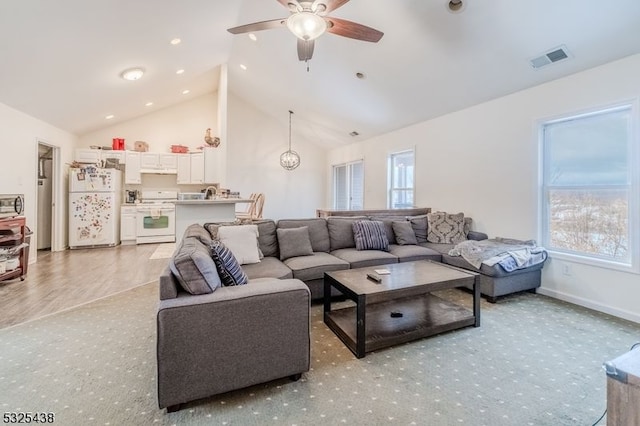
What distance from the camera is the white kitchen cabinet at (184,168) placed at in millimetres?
7086

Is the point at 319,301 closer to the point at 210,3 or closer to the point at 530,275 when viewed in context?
the point at 530,275

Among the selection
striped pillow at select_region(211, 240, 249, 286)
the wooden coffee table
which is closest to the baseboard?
the wooden coffee table

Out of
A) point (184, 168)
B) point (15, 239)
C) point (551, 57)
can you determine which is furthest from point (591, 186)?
point (184, 168)

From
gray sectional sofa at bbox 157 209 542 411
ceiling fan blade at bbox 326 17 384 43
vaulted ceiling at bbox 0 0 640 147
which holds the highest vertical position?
vaulted ceiling at bbox 0 0 640 147

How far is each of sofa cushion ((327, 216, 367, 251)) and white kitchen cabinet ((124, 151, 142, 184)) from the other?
5.18 m

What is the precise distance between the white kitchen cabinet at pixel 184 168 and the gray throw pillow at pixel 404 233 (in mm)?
5150

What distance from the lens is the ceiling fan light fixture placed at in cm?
238

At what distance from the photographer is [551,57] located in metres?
3.21

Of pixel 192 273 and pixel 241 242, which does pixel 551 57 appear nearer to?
pixel 241 242

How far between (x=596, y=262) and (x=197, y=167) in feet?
23.9

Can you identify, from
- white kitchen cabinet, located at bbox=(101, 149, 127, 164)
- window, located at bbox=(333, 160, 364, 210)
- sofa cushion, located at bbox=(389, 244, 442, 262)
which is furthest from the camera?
window, located at bbox=(333, 160, 364, 210)

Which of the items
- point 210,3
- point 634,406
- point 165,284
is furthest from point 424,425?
point 210,3

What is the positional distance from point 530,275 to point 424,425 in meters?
2.80

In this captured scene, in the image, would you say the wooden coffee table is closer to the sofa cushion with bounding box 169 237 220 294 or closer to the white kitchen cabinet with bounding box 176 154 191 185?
the sofa cushion with bounding box 169 237 220 294
